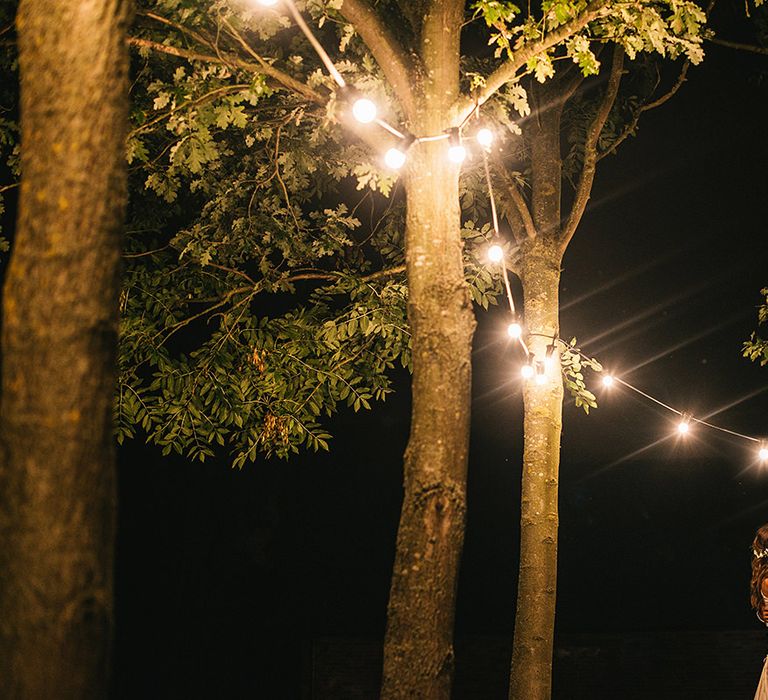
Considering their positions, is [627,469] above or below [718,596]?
above

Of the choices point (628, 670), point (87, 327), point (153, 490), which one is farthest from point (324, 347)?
point (153, 490)

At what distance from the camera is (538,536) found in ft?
20.0

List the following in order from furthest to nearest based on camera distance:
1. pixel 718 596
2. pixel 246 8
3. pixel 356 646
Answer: pixel 718 596, pixel 356 646, pixel 246 8

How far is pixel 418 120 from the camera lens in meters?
4.50

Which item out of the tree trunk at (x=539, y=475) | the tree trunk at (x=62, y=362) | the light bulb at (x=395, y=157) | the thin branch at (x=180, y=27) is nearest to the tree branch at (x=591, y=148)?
the tree trunk at (x=539, y=475)

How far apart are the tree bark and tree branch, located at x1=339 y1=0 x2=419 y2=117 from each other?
92mm

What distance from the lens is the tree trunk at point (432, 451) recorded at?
12.0 ft

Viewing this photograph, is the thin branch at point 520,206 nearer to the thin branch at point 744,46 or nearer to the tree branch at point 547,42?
the thin branch at point 744,46

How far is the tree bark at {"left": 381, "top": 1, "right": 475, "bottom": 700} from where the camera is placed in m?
3.67

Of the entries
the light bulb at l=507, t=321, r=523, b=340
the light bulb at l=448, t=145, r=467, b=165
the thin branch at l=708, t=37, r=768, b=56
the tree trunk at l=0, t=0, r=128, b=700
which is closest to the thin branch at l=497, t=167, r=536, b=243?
the light bulb at l=507, t=321, r=523, b=340

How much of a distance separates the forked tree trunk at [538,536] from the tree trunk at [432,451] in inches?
94.2

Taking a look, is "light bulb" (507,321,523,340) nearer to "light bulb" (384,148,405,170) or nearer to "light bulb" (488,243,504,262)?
"light bulb" (488,243,504,262)

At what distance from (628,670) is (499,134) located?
10.7m

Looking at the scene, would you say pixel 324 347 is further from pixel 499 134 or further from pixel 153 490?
pixel 153 490
